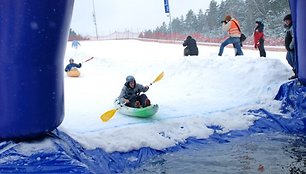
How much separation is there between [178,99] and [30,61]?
454 cm

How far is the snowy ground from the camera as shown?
21.2ft

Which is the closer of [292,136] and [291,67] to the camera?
[292,136]

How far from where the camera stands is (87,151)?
563 centimetres

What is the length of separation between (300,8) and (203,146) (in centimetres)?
366

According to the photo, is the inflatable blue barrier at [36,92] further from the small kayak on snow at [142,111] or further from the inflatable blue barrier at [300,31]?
→ the inflatable blue barrier at [300,31]

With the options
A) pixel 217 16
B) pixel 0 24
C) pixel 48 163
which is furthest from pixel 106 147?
pixel 217 16

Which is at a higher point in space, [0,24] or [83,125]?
[0,24]

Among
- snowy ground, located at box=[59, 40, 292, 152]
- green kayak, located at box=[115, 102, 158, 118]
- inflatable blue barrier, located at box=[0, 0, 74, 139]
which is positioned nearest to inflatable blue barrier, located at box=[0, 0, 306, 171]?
inflatable blue barrier, located at box=[0, 0, 74, 139]

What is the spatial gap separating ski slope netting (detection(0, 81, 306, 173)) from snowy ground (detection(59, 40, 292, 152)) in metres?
0.14

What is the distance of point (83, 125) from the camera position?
6766 millimetres

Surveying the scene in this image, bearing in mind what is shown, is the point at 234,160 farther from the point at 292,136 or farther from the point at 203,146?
the point at 292,136

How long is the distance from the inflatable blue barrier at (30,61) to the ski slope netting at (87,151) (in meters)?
0.24

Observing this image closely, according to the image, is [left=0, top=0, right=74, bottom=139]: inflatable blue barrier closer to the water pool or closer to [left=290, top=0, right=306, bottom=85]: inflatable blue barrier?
the water pool

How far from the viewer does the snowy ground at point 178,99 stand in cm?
645
